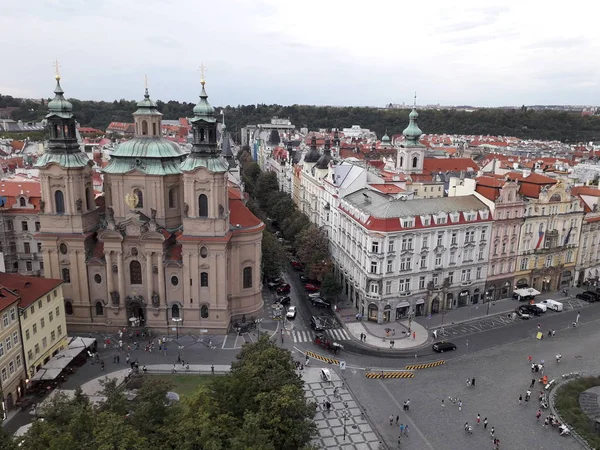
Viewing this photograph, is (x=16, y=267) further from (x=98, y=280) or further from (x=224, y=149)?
(x=224, y=149)

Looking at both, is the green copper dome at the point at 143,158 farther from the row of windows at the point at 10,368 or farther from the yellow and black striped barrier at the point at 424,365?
the yellow and black striped barrier at the point at 424,365

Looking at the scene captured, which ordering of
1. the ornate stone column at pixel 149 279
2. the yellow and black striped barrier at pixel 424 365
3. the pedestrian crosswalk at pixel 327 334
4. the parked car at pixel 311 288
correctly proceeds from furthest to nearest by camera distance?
the parked car at pixel 311 288
the pedestrian crosswalk at pixel 327 334
the ornate stone column at pixel 149 279
the yellow and black striped barrier at pixel 424 365

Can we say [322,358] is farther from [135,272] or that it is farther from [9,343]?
[9,343]

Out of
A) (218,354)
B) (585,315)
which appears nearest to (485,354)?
(585,315)

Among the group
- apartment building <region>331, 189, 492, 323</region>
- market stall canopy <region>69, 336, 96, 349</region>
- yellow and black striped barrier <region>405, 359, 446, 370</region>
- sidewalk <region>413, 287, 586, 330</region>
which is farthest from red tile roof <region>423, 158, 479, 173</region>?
market stall canopy <region>69, 336, 96, 349</region>

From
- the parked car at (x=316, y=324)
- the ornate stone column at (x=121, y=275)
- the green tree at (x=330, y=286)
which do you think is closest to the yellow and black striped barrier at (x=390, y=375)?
the parked car at (x=316, y=324)
